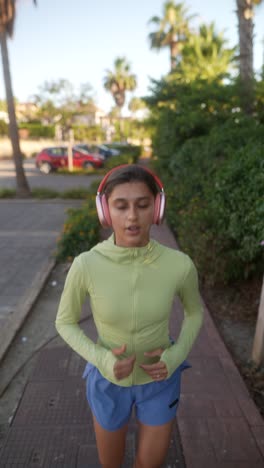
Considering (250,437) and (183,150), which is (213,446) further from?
(183,150)

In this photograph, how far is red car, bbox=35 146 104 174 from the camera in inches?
950

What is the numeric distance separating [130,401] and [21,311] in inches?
125

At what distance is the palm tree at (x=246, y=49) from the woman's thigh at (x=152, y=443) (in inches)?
366

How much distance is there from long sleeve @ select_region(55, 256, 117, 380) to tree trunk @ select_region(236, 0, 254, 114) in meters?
9.17

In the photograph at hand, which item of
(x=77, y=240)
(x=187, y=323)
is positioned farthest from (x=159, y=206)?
(x=77, y=240)

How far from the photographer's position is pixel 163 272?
159 centimetres

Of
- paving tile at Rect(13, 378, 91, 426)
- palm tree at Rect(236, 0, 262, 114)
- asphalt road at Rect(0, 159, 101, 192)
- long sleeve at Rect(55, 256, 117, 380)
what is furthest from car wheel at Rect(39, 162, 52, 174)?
long sleeve at Rect(55, 256, 117, 380)

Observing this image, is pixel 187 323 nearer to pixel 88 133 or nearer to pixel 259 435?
pixel 259 435

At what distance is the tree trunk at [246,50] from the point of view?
9508mm

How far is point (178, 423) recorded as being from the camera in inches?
107

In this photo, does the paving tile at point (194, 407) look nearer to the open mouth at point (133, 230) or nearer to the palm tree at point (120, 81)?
the open mouth at point (133, 230)

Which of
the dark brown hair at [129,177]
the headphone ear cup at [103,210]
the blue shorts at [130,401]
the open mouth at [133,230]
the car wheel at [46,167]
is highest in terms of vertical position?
the dark brown hair at [129,177]

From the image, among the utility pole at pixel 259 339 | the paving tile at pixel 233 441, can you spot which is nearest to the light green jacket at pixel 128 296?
the paving tile at pixel 233 441

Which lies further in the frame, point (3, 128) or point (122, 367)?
point (3, 128)
